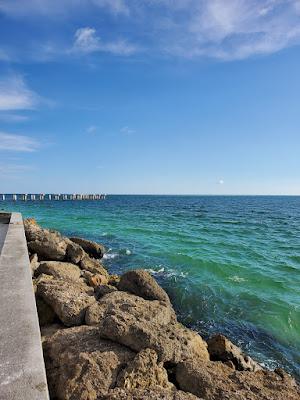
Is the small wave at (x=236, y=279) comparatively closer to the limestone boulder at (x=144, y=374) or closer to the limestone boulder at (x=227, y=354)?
the limestone boulder at (x=227, y=354)

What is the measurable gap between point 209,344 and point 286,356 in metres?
2.70

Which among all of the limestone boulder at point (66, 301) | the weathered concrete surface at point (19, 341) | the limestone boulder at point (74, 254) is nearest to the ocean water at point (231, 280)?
the limestone boulder at point (74, 254)

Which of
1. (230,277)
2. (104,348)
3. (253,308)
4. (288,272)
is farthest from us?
(288,272)

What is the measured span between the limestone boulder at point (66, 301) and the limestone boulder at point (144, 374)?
169 cm

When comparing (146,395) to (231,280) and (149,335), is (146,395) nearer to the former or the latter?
(149,335)

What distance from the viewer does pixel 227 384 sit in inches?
163

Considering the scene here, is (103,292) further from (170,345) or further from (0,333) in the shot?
(0,333)

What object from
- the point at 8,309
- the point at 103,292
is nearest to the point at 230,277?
the point at 103,292

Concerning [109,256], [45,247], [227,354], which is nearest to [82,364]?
[227,354]

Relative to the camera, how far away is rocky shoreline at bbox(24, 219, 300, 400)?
3.86m

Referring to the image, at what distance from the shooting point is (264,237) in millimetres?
24750

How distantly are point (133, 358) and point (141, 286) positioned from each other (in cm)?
381

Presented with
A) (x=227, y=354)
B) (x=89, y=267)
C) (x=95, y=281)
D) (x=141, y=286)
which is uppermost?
(x=141, y=286)

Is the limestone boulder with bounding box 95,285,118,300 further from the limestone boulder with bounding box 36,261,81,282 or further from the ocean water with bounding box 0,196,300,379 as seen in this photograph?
the ocean water with bounding box 0,196,300,379
